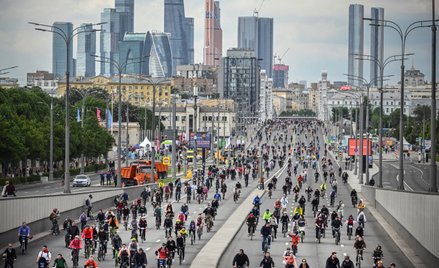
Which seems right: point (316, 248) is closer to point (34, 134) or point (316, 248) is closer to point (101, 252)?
point (101, 252)

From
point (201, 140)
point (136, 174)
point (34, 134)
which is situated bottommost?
point (136, 174)

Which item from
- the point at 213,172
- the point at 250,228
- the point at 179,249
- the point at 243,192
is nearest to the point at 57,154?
the point at 213,172

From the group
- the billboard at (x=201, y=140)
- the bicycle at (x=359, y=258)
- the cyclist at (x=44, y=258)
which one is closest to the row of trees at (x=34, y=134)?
the billboard at (x=201, y=140)

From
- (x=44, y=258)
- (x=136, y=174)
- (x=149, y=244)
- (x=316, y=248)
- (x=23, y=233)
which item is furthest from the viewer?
(x=136, y=174)

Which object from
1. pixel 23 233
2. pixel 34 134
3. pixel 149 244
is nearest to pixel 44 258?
pixel 23 233

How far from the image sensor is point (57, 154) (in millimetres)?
97125

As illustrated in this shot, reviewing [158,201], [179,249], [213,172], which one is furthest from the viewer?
[213,172]

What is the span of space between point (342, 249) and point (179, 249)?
7344mm

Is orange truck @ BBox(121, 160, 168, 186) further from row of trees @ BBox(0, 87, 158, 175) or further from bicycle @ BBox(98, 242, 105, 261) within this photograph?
bicycle @ BBox(98, 242, 105, 261)

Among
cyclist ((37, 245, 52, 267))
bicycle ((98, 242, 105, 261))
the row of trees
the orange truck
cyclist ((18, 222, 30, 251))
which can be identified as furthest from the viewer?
the row of trees

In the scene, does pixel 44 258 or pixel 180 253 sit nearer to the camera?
pixel 44 258

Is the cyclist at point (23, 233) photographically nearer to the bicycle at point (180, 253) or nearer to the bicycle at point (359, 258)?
the bicycle at point (180, 253)

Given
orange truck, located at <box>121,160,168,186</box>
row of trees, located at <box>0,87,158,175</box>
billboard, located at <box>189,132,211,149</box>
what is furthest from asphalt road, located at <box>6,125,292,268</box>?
billboard, located at <box>189,132,211,149</box>

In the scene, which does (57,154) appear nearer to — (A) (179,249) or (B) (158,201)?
(B) (158,201)
